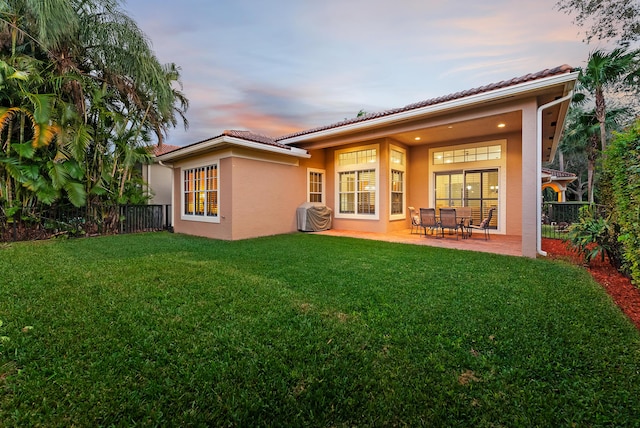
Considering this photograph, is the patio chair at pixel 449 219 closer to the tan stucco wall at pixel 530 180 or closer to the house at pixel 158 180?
the tan stucco wall at pixel 530 180

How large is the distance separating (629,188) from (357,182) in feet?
23.4

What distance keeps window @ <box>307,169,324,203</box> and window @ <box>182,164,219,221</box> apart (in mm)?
3368

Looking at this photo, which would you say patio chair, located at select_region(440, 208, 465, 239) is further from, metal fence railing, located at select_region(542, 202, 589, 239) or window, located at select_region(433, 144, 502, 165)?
metal fence railing, located at select_region(542, 202, 589, 239)

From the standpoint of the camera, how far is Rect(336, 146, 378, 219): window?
992 centimetres

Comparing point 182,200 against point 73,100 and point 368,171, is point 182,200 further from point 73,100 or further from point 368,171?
point 368,171

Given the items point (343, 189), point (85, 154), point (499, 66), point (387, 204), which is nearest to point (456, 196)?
point (387, 204)

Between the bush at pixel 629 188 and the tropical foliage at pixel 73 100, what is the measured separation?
1092cm

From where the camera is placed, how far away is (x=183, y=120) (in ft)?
37.5

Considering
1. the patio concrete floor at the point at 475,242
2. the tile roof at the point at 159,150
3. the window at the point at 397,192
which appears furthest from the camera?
the tile roof at the point at 159,150

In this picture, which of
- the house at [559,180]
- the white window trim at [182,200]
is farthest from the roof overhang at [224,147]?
the house at [559,180]

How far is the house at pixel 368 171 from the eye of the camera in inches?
311

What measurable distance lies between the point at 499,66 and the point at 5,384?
14136 mm

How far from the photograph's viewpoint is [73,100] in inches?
330

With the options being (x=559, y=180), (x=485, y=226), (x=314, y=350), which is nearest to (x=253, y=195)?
(x=485, y=226)
